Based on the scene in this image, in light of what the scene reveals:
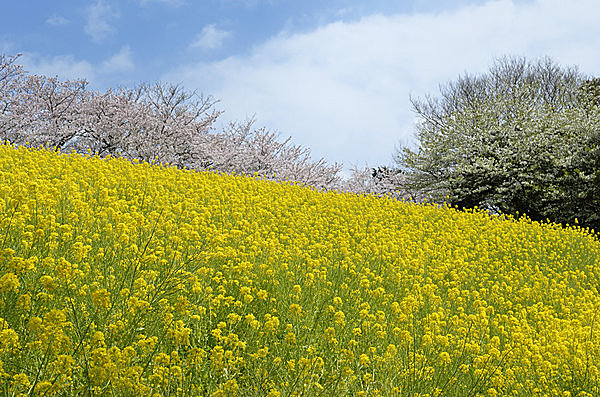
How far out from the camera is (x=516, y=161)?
18.6 m

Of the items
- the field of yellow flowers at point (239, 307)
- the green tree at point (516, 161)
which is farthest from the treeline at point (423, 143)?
the field of yellow flowers at point (239, 307)

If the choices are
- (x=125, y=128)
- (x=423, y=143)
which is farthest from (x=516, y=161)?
(x=125, y=128)

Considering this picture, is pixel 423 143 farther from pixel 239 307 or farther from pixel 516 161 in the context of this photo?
pixel 239 307

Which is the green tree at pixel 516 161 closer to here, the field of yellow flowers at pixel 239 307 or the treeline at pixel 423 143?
the treeline at pixel 423 143

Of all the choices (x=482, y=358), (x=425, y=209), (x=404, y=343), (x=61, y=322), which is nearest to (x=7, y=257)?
(x=61, y=322)

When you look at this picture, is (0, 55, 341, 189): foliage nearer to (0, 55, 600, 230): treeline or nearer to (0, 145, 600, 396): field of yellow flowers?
(0, 55, 600, 230): treeline

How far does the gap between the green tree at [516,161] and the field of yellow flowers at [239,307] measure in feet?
30.9

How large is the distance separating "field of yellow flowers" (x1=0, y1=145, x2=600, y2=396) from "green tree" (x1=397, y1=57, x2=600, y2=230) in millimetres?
9408

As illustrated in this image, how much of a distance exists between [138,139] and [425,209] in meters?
12.6

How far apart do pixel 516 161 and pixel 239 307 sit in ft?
55.1

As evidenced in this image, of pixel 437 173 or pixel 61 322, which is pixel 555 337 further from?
pixel 437 173

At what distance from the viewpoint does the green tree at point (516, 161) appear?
17.2 metres

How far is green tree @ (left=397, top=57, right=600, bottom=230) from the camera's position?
1716 cm

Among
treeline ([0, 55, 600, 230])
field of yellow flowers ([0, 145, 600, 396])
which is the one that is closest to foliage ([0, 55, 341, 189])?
treeline ([0, 55, 600, 230])
